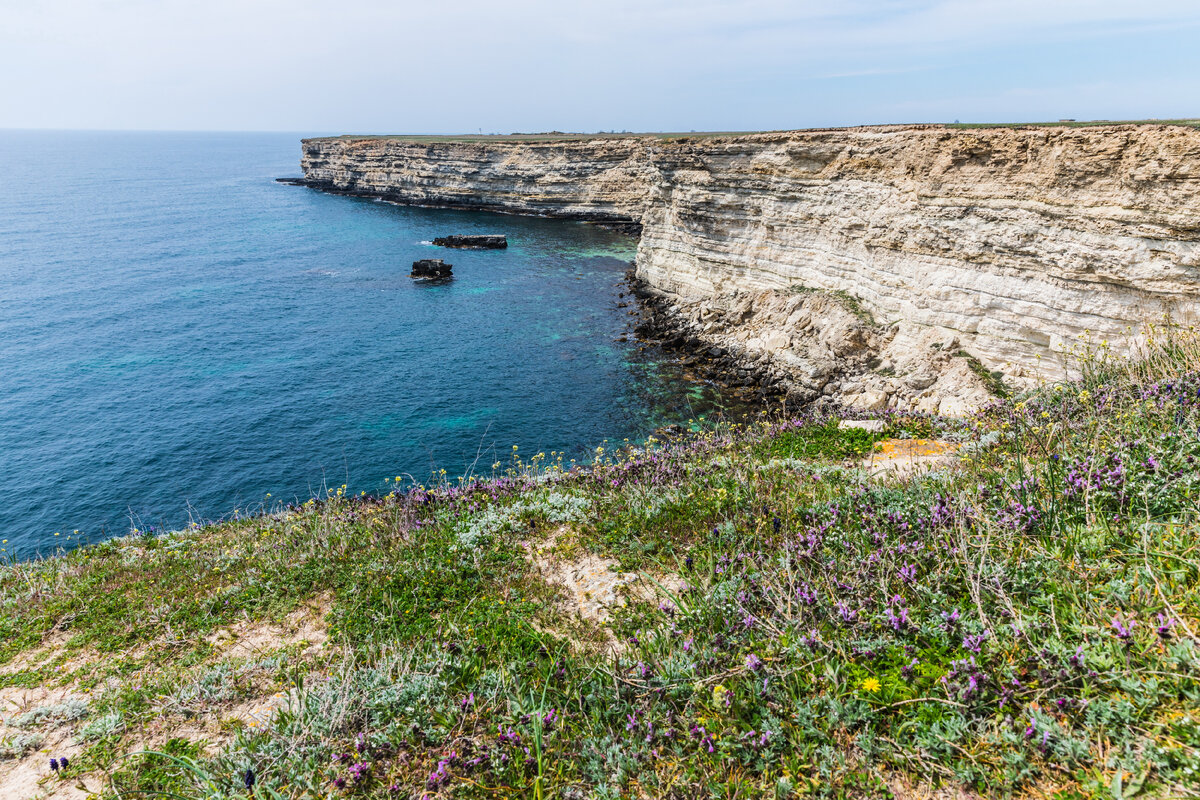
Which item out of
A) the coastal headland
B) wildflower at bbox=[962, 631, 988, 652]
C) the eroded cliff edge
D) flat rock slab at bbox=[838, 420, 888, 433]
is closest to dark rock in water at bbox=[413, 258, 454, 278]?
the eroded cliff edge

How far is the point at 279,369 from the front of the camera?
1407 inches

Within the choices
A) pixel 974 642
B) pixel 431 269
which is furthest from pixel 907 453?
pixel 431 269

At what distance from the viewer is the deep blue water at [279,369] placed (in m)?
25.2

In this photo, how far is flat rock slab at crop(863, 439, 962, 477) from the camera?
10.1 metres

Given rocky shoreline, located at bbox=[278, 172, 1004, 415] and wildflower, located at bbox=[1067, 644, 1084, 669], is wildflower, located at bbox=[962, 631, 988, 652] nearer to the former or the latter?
wildflower, located at bbox=[1067, 644, 1084, 669]

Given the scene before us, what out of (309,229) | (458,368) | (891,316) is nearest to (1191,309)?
(891,316)

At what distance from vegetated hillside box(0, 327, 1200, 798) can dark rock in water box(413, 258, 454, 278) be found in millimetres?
48675

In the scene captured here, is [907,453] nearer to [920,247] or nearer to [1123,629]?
[1123,629]

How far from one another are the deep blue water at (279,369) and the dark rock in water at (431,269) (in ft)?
6.07

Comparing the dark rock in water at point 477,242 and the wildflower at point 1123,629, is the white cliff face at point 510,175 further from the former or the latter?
the wildflower at point 1123,629

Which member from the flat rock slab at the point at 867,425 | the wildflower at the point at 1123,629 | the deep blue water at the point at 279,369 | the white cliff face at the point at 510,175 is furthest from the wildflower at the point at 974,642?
the white cliff face at the point at 510,175

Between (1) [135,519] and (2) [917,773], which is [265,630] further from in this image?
(1) [135,519]

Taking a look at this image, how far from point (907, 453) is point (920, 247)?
2011cm

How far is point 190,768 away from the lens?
505 centimetres
